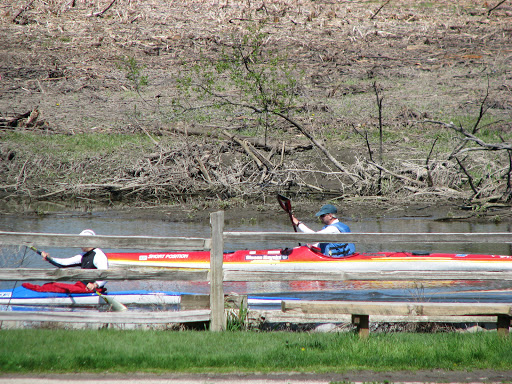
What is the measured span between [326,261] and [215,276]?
3.76m

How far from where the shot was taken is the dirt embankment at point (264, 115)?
15750mm

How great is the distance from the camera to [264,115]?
62.2 ft

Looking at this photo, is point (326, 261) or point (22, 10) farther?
point (22, 10)

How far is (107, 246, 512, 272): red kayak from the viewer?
9.28 m

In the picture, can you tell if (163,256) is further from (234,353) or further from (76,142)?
(76,142)

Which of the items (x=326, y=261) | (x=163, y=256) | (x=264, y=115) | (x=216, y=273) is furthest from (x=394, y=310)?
(x=264, y=115)

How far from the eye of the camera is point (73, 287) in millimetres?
7352

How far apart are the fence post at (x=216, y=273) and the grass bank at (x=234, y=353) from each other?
11.1 inches

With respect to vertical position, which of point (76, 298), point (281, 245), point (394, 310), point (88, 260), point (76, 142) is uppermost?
point (76, 142)

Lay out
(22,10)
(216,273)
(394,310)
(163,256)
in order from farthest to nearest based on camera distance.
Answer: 1. (22,10)
2. (163,256)
3. (216,273)
4. (394,310)

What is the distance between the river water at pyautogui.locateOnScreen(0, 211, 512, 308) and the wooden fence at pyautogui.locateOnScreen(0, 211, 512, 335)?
70.5 inches

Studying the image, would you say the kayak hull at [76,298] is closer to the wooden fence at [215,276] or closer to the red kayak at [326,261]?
the wooden fence at [215,276]

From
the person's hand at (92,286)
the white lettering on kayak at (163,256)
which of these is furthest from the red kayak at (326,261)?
the person's hand at (92,286)

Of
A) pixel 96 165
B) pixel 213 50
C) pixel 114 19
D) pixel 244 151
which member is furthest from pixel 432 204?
pixel 114 19
